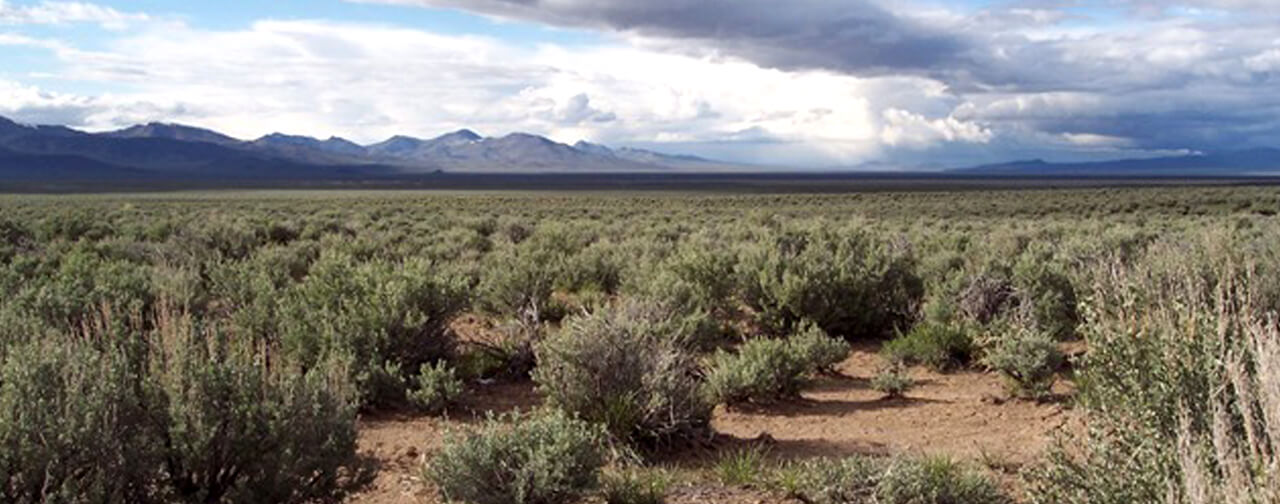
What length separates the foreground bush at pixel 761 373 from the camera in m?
8.52

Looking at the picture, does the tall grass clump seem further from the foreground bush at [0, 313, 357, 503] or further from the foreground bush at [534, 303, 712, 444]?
the foreground bush at [0, 313, 357, 503]

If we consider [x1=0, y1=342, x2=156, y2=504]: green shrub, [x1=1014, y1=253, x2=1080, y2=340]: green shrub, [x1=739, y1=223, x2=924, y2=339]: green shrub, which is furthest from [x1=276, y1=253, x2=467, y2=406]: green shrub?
[x1=1014, y1=253, x2=1080, y2=340]: green shrub

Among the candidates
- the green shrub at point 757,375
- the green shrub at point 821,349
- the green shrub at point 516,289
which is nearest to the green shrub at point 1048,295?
the green shrub at point 821,349

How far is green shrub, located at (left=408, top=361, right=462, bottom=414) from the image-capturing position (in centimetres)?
830

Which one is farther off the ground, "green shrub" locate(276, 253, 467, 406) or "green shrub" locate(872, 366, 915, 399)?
"green shrub" locate(276, 253, 467, 406)

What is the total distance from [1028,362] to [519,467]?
16.3ft

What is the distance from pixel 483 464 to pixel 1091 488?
9.38 feet

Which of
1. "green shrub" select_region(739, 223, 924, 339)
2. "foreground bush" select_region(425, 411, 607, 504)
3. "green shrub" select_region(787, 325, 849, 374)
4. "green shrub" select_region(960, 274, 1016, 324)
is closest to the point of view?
"foreground bush" select_region(425, 411, 607, 504)

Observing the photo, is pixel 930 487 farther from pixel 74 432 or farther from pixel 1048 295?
pixel 1048 295

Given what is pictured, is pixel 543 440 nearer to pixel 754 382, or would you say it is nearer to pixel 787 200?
pixel 754 382

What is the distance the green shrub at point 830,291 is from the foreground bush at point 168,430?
6702 millimetres

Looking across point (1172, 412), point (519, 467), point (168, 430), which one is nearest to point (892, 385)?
point (1172, 412)

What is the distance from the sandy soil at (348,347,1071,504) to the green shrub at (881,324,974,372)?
27 cm

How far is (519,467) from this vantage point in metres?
5.44
